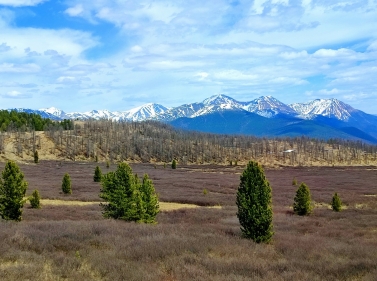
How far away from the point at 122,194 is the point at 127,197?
49 centimetres

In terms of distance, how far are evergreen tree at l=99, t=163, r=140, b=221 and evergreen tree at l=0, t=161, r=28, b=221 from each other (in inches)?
184

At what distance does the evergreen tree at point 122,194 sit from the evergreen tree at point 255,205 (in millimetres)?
6573

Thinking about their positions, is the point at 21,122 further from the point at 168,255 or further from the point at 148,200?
the point at 168,255

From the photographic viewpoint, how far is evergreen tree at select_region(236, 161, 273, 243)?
54.9 feet

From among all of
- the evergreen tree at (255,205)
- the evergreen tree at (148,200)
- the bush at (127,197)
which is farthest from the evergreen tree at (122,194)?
the evergreen tree at (255,205)

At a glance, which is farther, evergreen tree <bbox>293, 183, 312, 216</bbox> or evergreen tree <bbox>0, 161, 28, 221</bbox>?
evergreen tree <bbox>293, 183, 312, 216</bbox>

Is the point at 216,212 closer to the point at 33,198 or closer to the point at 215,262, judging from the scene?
the point at 33,198

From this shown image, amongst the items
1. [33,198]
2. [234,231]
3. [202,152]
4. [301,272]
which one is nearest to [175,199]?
[33,198]

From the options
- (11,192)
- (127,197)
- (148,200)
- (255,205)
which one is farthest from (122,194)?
(255,205)

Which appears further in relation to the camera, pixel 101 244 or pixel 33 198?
pixel 33 198

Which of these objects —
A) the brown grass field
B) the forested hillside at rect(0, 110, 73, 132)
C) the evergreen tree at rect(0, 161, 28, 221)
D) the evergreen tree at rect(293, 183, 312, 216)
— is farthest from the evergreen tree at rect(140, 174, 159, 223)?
the forested hillside at rect(0, 110, 73, 132)

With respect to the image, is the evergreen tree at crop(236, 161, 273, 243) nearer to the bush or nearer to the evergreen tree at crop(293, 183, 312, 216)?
the bush

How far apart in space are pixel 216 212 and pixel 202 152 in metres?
147

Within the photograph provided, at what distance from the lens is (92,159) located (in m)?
147
